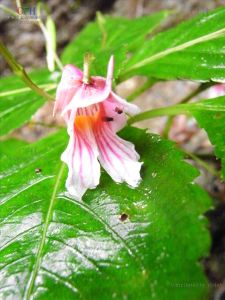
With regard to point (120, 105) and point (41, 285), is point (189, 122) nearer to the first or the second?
point (120, 105)

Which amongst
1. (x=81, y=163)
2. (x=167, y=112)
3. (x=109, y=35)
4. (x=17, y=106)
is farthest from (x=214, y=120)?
(x=109, y=35)

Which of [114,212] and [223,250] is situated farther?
[223,250]

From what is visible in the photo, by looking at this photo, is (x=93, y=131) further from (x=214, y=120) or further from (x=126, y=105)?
(x=214, y=120)

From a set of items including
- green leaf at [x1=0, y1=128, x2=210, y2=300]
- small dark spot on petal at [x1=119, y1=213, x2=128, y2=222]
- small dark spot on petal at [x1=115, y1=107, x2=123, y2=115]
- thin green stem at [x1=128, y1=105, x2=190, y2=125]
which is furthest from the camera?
thin green stem at [x1=128, y1=105, x2=190, y2=125]

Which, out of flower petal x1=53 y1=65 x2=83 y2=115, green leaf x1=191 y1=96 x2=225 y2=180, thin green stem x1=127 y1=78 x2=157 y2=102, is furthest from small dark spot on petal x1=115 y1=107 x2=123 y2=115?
thin green stem x1=127 y1=78 x2=157 y2=102

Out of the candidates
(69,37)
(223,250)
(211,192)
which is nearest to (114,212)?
(223,250)

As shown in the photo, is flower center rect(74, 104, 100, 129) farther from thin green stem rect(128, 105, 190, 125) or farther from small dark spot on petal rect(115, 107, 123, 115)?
thin green stem rect(128, 105, 190, 125)
